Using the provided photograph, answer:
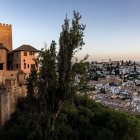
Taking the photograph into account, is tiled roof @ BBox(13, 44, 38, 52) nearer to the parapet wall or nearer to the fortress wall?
the parapet wall

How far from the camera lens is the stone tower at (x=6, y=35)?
39.4m

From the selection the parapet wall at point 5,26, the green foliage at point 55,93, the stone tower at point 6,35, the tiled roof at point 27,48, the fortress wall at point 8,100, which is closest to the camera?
the green foliage at point 55,93

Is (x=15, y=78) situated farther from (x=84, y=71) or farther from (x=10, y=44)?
(x=84, y=71)

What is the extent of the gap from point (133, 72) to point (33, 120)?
12419cm

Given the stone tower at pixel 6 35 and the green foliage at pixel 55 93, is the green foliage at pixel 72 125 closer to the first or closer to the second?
the green foliage at pixel 55 93

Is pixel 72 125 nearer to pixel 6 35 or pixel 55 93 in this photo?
pixel 55 93

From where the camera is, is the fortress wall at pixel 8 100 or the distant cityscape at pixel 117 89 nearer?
the fortress wall at pixel 8 100

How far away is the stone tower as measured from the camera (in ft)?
129

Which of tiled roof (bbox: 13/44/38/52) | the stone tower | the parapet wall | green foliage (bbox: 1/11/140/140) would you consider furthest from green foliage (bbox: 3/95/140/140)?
the parapet wall

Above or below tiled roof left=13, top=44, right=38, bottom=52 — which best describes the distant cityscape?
below

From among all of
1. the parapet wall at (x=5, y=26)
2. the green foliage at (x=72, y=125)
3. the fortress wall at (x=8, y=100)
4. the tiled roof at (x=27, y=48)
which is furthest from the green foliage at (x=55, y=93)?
the parapet wall at (x=5, y=26)

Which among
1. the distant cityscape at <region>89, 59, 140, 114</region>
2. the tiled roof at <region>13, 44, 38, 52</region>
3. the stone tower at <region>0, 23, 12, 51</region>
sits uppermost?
the stone tower at <region>0, 23, 12, 51</region>

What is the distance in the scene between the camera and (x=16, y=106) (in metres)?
27.5

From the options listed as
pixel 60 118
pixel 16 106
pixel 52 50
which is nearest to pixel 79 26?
pixel 52 50
